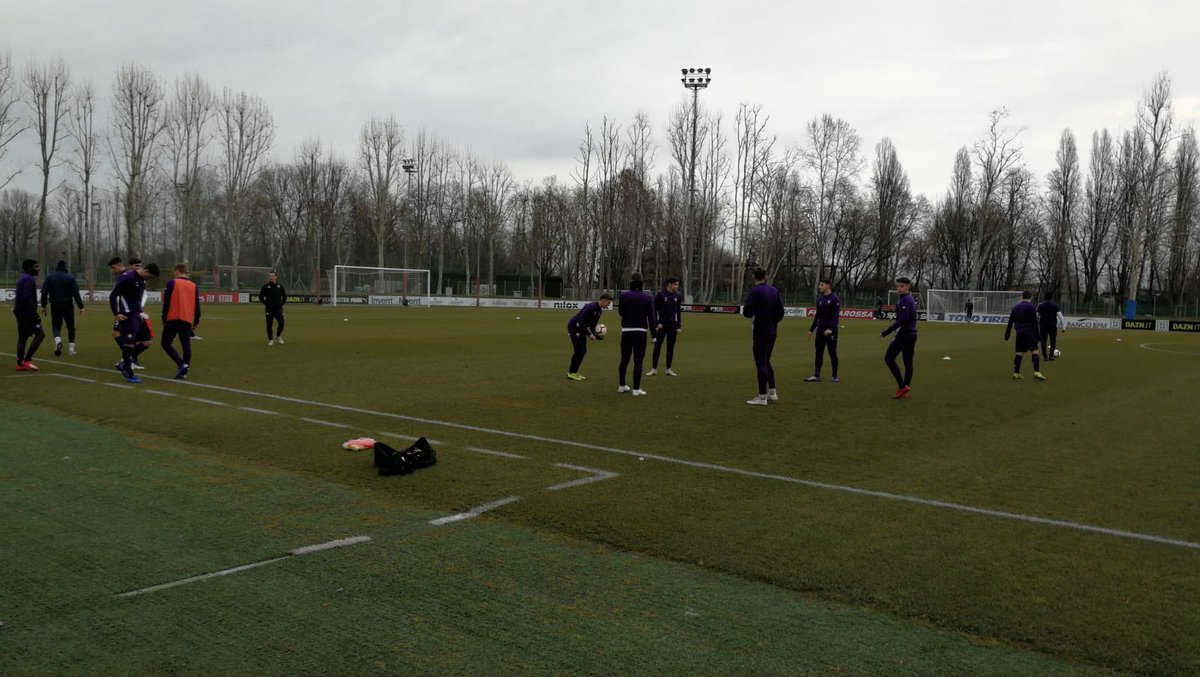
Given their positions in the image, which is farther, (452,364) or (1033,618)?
(452,364)

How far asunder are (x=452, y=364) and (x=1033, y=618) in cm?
1398

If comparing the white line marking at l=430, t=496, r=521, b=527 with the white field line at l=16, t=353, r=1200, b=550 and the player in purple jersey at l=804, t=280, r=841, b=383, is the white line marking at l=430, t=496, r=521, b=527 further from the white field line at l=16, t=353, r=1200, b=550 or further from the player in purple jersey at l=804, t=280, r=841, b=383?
the player in purple jersey at l=804, t=280, r=841, b=383

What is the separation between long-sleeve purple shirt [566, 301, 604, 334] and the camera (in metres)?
13.7

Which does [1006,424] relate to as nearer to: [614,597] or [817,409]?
[817,409]

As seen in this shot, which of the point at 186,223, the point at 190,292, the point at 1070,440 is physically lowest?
the point at 1070,440

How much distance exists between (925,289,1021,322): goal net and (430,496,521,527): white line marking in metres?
54.7

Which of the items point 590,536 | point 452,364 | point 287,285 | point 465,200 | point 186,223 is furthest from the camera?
point 465,200

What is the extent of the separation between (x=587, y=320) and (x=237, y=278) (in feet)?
157

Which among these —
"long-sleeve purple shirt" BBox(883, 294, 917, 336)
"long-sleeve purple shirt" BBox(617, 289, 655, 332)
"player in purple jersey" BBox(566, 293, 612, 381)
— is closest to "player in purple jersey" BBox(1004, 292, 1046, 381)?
"long-sleeve purple shirt" BBox(883, 294, 917, 336)

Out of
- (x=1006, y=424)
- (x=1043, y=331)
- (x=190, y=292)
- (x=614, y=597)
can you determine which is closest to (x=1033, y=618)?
(x=614, y=597)

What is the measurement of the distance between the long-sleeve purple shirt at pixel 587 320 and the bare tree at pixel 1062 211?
241ft

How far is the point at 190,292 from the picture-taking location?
13.2 m

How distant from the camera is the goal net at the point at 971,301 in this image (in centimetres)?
5425

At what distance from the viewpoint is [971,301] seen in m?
55.0
